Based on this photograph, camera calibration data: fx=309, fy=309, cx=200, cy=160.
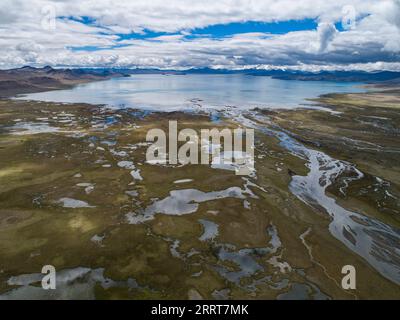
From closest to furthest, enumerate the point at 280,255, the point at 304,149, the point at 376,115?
the point at 280,255 → the point at 304,149 → the point at 376,115

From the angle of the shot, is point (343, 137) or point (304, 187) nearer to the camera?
point (304, 187)

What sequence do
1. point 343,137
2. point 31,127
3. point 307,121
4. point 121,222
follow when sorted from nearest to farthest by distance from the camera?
point 121,222, point 343,137, point 31,127, point 307,121

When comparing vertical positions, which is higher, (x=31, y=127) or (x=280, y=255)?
(x=31, y=127)

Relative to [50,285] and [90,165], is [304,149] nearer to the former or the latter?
[90,165]

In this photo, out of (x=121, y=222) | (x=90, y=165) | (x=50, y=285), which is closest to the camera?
(x=50, y=285)

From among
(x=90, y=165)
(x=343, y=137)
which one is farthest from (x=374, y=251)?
(x=343, y=137)

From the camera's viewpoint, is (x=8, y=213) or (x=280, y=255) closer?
(x=280, y=255)

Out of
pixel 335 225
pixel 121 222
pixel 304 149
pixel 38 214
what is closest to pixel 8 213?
pixel 38 214

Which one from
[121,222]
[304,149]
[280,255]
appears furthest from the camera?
[304,149]

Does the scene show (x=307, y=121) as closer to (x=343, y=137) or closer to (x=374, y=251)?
(x=343, y=137)
